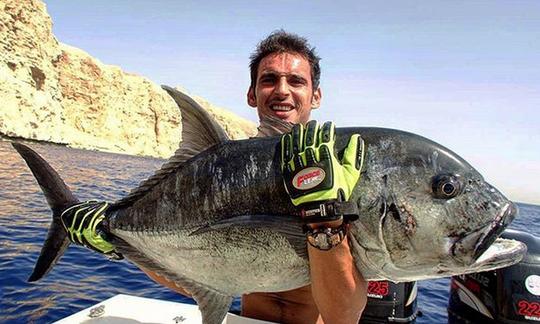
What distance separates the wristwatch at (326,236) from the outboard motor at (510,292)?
296 cm

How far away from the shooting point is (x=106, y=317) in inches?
165

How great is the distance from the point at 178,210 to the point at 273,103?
158 cm

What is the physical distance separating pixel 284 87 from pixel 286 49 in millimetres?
463

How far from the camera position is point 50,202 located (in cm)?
383

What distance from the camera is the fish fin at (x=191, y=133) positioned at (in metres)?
2.88

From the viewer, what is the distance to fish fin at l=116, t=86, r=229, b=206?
2.88m

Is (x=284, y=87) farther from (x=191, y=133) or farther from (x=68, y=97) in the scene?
(x=68, y=97)

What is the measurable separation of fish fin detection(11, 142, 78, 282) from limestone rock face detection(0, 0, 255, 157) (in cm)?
6057

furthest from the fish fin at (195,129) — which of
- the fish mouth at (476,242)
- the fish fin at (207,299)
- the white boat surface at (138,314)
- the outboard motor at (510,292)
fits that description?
the outboard motor at (510,292)

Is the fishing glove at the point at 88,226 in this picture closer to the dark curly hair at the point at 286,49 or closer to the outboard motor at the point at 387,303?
the dark curly hair at the point at 286,49

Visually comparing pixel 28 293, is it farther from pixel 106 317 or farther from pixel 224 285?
pixel 224 285

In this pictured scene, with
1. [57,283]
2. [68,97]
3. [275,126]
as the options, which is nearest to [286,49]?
[275,126]

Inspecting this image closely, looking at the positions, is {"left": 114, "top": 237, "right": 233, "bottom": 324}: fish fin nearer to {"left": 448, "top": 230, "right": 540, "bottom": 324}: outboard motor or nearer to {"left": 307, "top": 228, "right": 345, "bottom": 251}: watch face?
{"left": 307, "top": 228, "right": 345, "bottom": 251}: watch face

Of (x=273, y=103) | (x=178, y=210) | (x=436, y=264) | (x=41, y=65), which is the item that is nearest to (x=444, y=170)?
(x=436, y=264)
